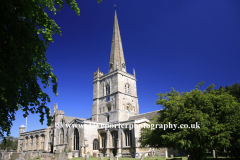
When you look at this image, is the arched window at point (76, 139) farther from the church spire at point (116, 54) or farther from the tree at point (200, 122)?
the tree at point (200, 122)

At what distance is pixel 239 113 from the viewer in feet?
53.0

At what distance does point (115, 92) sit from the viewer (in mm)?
40562

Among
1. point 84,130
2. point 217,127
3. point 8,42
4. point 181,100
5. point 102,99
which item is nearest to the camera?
point 8,42

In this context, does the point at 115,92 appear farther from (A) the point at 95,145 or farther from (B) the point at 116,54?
(A) the point at 95,145

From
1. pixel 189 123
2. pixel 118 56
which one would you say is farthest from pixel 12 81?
pixel 118 56

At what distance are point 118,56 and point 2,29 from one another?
134ft

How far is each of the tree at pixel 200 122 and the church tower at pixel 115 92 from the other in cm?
2221

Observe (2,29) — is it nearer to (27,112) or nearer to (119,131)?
(27,112)

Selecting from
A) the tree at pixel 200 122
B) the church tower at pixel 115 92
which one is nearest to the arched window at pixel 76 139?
the church tower at pixel 115 92

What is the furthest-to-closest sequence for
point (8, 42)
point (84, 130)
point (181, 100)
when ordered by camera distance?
point (84, 130), point (181, 100), point (8, 42)

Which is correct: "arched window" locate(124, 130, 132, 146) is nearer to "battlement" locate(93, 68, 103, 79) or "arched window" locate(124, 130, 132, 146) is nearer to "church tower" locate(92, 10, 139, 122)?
"church tower" locate(92, 10, 139, 122)

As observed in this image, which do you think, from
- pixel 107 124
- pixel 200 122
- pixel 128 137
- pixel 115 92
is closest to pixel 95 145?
pixel 107 124

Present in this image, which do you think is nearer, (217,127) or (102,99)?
(217,127)

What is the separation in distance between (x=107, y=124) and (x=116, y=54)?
17.5 metres
